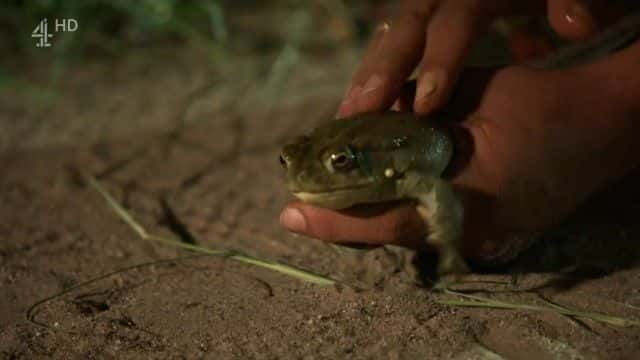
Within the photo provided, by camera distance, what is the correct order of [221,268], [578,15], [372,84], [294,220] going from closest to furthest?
[294,220], [372,84], [221,268], [578,15]

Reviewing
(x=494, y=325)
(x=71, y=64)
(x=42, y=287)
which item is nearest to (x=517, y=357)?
(x=494, y=325)

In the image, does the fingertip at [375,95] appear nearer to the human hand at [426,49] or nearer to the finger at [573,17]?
the human hand at [426,49]

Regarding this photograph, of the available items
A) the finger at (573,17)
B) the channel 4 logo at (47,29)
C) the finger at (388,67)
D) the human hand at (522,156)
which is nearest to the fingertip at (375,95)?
the finger at (388,67)

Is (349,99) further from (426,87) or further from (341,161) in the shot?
(341,161)

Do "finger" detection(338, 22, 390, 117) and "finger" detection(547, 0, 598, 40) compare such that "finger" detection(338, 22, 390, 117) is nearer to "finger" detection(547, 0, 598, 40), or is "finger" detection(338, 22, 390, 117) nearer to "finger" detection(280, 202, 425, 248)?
"finger" detection(280, 202, 425, 248)

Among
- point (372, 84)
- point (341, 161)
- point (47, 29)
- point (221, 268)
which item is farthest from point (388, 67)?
point (47, 29)

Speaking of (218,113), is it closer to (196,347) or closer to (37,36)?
(37,36)
